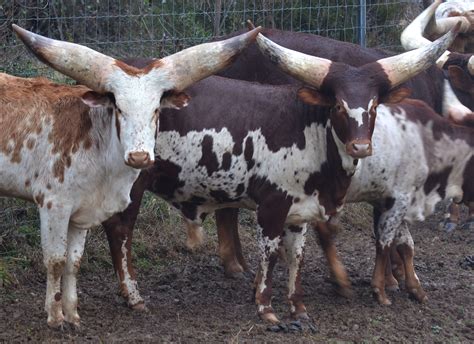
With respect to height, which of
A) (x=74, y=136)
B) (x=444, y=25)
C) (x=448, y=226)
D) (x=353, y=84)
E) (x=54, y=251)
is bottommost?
(x=448, y=226)

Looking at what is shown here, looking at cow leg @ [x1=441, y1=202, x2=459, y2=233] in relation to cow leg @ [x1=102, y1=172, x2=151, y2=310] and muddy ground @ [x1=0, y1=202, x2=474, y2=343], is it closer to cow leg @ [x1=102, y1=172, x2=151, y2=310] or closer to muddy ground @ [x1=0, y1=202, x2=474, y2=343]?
muddy ground @ [x1=0, y1=202, x2=474, y2=343]

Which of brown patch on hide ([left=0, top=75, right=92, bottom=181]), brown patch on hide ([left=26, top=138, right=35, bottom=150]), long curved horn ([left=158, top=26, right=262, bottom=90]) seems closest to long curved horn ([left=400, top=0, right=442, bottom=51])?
long curved horn ([left=158, top=26, right=262, bottom=90])

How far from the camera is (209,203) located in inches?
304

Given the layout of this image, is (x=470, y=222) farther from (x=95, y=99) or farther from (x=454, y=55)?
(x=95, y=99)

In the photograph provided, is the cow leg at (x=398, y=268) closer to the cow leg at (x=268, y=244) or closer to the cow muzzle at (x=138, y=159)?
the cow leg at (x=268, y=244)

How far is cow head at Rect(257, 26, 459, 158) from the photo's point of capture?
7113mm

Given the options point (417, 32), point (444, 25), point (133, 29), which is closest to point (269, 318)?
point (133, 29)

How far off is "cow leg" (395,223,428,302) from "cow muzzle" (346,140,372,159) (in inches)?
57.4

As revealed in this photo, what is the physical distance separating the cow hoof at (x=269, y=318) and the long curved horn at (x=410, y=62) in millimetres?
1824

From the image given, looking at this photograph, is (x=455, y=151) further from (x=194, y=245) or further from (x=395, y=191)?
(x=194, y=245)

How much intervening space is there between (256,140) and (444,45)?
5.15 ft

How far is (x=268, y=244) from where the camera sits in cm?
745

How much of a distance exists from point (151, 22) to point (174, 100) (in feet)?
11.1

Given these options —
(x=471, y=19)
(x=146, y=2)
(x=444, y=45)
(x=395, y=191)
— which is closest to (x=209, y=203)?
(x=395, y=191)
